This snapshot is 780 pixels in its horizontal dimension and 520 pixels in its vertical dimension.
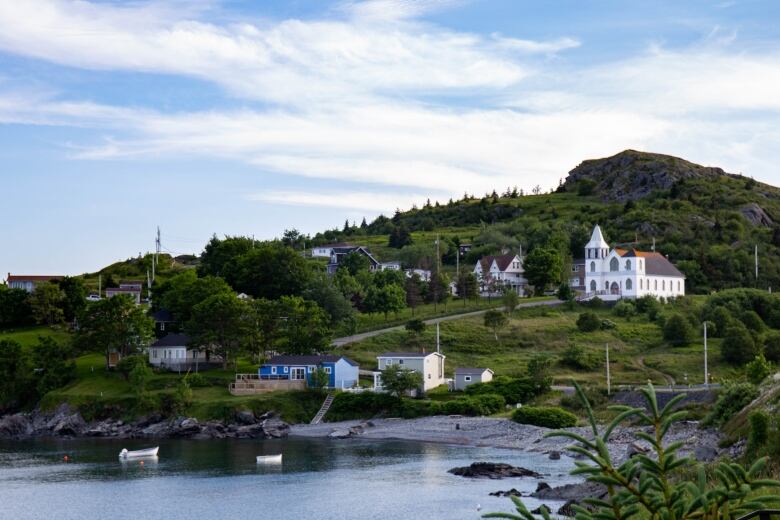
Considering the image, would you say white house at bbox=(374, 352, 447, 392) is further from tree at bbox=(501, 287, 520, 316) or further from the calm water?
tree at bbox=(501, 287, 520, 316)

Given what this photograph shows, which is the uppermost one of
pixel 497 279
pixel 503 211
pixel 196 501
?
pixel 503 211

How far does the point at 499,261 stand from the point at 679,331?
142 ft

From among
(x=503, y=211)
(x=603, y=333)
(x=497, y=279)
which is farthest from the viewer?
(x=503, y=211)

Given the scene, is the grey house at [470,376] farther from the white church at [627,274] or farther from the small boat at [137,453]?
the white church at [627,274]

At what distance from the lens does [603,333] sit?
104188 mm

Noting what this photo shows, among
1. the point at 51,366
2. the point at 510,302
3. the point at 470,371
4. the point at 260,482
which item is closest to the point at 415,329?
the point at 510,302

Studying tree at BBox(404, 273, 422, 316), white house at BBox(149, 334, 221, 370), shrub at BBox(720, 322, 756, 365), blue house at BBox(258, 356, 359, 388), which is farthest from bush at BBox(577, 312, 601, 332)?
white house at BBox(149, 334, 221, 370)

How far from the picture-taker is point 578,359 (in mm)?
93312

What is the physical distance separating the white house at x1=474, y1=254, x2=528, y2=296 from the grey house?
143 ft

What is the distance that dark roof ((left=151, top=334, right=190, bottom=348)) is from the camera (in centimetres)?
9675

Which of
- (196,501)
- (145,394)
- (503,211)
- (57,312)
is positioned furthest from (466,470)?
(503,211)

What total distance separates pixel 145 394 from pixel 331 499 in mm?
41553

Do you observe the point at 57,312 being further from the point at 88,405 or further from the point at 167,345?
the point at 88,405

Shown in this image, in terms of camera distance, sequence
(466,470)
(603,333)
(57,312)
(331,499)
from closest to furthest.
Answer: (331,499) < (466,470) < (603,333) < (57,312)
